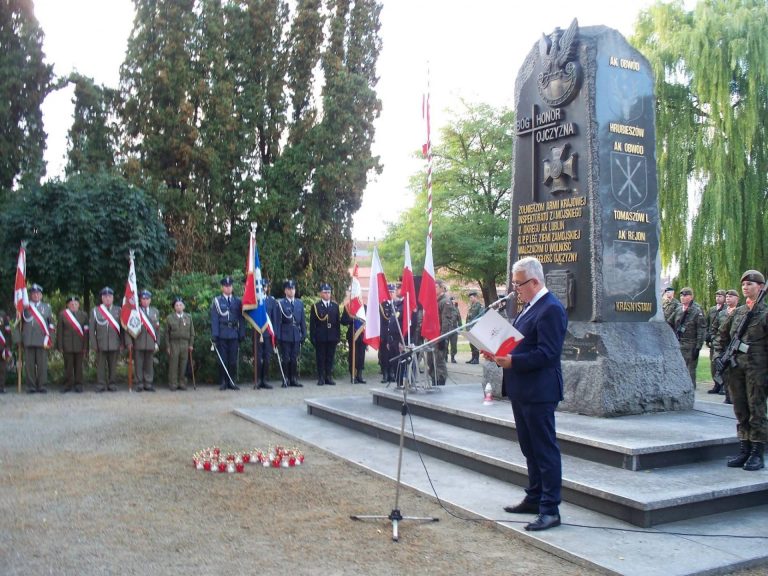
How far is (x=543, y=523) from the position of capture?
5.00m

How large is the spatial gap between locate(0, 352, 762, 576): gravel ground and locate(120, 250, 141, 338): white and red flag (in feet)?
15.6

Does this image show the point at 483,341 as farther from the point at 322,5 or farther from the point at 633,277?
the point at 322,5

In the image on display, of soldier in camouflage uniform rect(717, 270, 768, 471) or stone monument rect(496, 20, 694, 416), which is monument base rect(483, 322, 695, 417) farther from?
soldier in camouflage uniform rect(717, 270, 768, 471)

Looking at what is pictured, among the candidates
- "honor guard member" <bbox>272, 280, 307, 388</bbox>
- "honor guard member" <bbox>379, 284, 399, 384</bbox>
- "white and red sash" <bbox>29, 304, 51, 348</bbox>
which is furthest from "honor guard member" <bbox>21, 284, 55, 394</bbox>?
"honor guard member" <bbox>379, 284, 399, 384</bbox>

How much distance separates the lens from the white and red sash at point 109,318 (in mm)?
13859

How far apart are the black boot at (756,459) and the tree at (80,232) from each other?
38.9 ft

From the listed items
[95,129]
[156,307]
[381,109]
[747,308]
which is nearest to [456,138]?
[381,109]

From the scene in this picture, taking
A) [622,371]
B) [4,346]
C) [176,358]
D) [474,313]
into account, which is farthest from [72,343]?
[474,313]

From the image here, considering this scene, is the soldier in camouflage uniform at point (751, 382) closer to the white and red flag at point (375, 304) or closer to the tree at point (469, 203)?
the white and red flag at point (375, 304)

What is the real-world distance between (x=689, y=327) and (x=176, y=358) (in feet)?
30.4

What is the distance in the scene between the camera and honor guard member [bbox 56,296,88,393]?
1395 cm

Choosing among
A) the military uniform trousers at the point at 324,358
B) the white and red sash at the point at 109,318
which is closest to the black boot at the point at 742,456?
the military uniform trousers at the point at 324,358

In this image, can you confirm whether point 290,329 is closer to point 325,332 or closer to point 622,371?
point 325,332

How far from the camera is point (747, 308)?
6.41 meters
